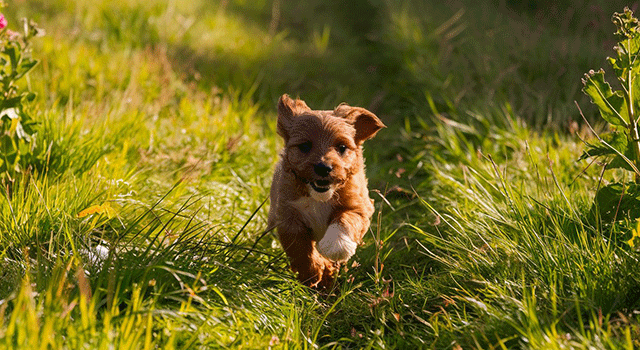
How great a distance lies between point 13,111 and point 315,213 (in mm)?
1874

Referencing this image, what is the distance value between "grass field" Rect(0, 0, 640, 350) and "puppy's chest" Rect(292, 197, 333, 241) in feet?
0.90

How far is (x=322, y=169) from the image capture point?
9.50ft

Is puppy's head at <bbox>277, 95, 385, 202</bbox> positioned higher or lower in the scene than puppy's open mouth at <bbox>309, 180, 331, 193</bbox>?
higher

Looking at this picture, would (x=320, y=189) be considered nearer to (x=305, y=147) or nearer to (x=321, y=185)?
(x=321, y=185)

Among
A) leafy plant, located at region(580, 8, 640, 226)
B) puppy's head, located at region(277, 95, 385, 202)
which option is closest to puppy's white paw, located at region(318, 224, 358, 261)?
puppy's head, located at region(277, 95, 385, 202)

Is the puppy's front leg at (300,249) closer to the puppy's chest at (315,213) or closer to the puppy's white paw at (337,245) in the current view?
the puppy's chest at (315,213)

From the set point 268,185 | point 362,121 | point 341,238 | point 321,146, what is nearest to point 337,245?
point 341,238

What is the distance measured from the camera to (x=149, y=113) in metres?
5.10

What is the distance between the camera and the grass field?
2.50 m

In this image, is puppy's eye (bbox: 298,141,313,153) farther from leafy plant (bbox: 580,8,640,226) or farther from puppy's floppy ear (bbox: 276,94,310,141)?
leafy plant (bbox: 580,8,640,226)

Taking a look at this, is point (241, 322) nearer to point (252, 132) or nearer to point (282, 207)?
point (282, 207)

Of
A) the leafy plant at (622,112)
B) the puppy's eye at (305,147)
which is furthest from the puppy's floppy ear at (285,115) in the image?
the leafy plant at (622,112)

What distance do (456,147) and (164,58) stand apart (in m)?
3.13

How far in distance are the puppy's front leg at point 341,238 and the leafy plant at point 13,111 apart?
6.03 feet
